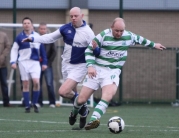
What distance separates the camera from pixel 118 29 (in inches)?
364

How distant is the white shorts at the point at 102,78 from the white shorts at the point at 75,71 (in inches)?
29.8

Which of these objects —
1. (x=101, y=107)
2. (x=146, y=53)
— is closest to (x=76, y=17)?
(x=101, y=107)

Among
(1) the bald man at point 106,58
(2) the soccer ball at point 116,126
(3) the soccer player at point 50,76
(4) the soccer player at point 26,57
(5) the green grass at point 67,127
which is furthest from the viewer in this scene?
(3) the soccer player at point 50,76

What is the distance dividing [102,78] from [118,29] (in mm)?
787

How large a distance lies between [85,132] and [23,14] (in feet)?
31.1

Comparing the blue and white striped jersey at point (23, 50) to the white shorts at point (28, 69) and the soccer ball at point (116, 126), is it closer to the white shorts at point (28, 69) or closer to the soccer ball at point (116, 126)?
the white shorts at point (28, 69)

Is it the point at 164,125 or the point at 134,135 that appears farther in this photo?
the point at 164,125

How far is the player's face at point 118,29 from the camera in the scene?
921cm

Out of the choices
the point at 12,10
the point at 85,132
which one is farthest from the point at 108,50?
the point at 12,10

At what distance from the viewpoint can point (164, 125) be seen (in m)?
10.8

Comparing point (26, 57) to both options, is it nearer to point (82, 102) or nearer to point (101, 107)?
point (82, 102)

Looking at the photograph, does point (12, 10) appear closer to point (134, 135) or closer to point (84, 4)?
point (84, 4)

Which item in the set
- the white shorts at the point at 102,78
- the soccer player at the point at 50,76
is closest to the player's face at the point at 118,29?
the white shorts at the point at 102,78

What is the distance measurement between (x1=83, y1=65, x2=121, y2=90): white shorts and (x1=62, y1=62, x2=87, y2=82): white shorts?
0.76 m
